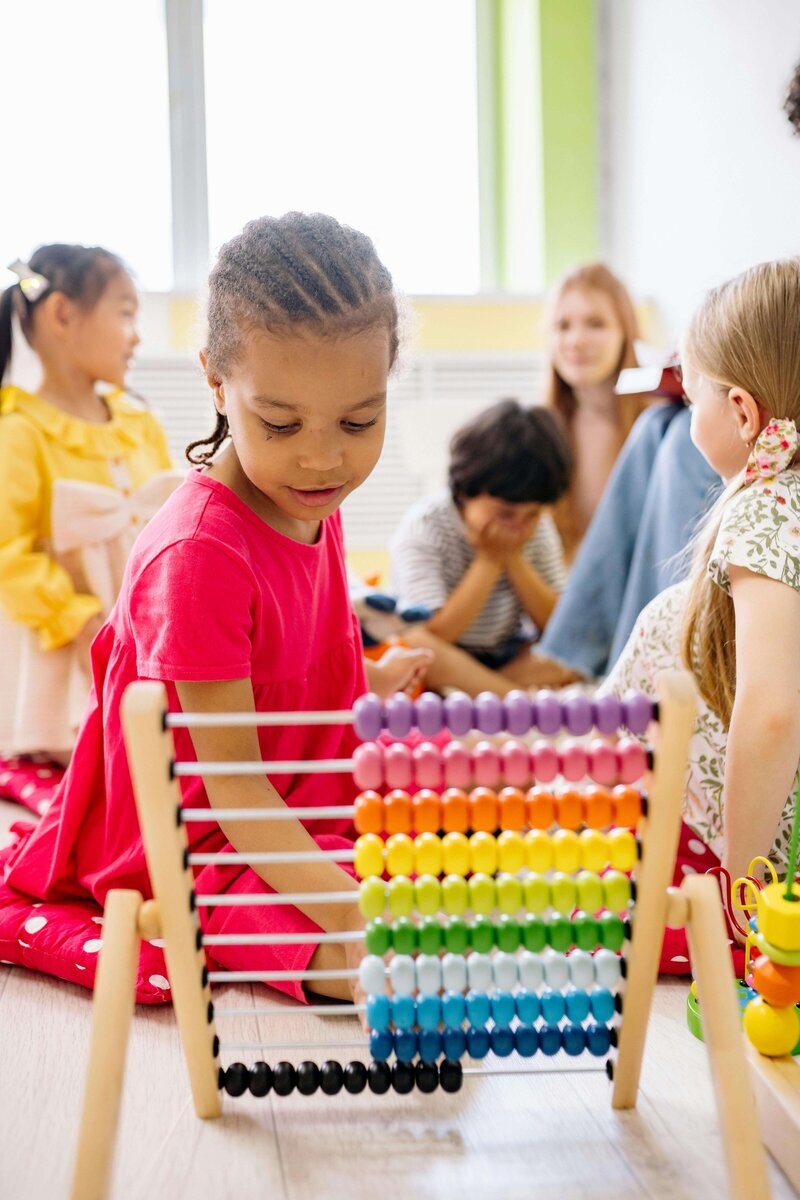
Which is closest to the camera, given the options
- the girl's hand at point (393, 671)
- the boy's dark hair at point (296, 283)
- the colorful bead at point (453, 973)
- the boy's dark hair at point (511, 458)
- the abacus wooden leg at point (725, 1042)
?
the abacus wooden leg at point (725, 1042)

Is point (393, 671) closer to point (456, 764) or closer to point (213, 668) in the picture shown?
point (213, 668)

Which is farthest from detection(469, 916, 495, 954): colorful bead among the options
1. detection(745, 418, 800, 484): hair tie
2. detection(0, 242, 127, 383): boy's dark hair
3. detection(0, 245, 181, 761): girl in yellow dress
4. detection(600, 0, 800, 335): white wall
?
detection(0, 242, 127, 383): boy's dark hair

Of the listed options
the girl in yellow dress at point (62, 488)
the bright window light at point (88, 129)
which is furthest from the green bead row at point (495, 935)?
the bright window light at point (88, 129)

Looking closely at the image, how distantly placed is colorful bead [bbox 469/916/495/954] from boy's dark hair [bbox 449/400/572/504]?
→ 137cm

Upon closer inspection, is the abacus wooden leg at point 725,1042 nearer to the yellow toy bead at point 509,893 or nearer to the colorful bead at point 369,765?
the yellow toy bead at point 509,893

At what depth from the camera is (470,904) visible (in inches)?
34.0

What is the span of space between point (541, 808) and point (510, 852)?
40 mm

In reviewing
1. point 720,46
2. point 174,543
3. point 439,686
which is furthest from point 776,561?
point 720,46

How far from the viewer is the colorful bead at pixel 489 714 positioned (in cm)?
80

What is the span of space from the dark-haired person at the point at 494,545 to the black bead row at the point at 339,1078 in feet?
4.32

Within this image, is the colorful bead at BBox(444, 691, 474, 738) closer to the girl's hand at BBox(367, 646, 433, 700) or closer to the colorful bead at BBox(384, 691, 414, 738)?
the colorful bead at BBox(384, 691, 414, 738)

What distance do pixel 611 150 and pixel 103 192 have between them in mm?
1466

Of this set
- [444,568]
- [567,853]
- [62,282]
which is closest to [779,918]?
[567,853]

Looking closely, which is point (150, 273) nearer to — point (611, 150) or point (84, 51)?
point (84, 51)
